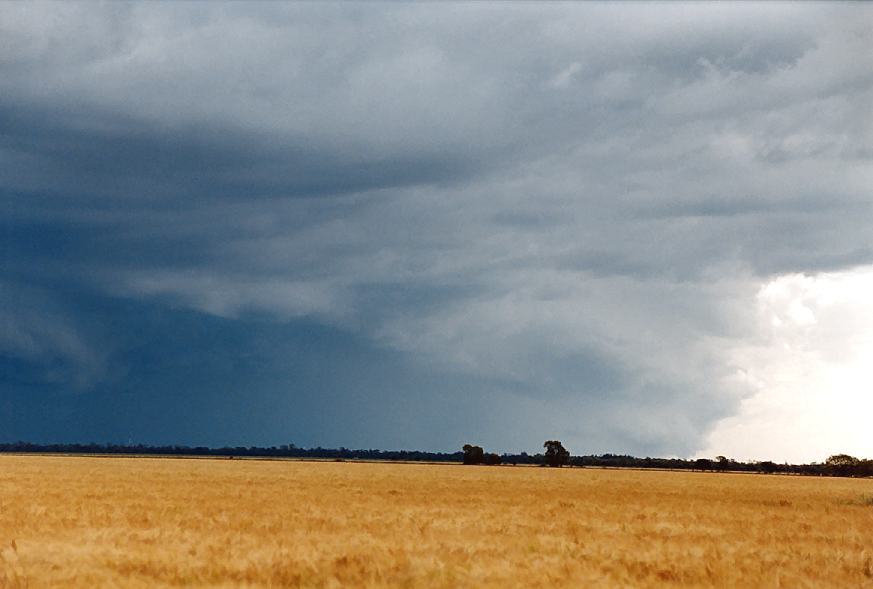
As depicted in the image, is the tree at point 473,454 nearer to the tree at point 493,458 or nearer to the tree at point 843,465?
the tree at point 493,458

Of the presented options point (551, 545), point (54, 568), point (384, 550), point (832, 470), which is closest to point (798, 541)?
point (551, 545)

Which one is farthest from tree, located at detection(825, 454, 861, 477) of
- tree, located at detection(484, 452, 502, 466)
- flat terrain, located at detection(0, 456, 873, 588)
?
flat terrain, located at detection(0, 456, 873, 588)

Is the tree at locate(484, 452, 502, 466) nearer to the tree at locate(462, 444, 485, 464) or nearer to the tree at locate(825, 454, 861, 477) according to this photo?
the tree at locate(462, 444, 485, 464)

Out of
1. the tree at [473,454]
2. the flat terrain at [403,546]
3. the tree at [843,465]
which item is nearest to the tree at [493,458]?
the tree at [473,454]

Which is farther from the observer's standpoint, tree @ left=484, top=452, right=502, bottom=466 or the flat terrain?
tree @ left=484, top=452, right=502, bottom=466

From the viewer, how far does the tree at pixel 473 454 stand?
198 meters

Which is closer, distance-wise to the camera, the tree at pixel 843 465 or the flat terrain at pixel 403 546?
the flat terrain at pixel 403 546

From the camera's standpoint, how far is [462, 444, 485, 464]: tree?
198000 millimetres

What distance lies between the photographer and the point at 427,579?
13.8m

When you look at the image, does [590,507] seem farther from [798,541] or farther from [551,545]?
[551,545]

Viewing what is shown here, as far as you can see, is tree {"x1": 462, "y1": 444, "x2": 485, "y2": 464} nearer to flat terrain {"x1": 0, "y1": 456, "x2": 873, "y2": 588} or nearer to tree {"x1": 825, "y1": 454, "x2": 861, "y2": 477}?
tree {"x1": 825, "y1": 454, "x2": 861, "y2": 477}

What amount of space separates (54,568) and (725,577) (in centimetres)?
1151

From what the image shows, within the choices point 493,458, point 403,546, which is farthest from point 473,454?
point 403,546

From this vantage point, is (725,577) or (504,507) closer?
(725,577)
